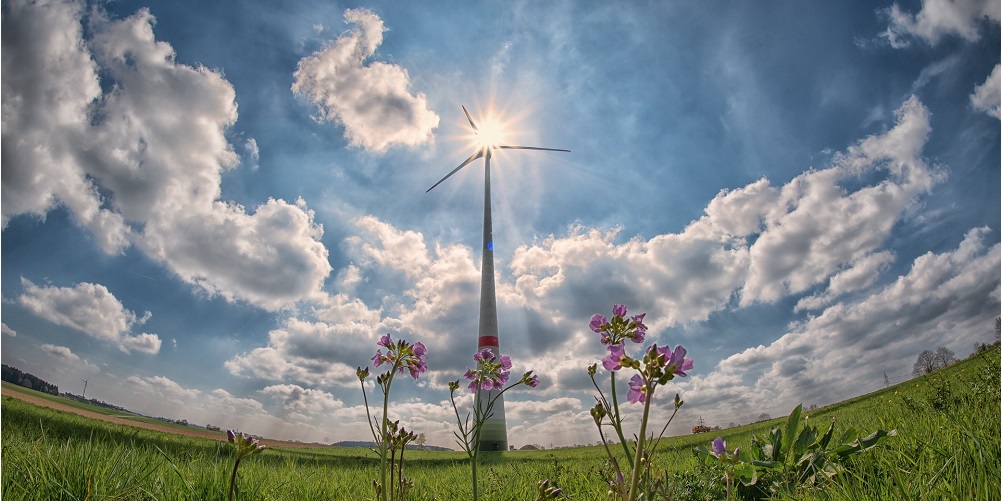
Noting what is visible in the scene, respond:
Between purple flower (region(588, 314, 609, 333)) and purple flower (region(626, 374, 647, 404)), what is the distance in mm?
399

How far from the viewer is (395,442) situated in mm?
3451

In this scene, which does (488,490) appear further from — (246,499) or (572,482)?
(246,499)

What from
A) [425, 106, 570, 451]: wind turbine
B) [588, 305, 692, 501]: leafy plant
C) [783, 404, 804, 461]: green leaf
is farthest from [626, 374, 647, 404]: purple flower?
[425, 106, 570, 451]: wind turbine

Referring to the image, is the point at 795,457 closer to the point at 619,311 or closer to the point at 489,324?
the point at 619,311

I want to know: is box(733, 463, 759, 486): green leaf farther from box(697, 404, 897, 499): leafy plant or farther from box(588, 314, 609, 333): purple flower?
box(588, 314, 609, 333): purple flower

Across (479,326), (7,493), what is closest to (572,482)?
(7,493)

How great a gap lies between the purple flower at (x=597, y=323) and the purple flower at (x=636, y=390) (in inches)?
15.7

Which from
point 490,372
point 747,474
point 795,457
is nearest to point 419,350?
point 490,372

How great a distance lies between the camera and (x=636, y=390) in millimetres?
2488

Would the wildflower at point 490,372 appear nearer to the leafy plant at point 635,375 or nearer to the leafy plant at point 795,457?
the leafy plant at point 635,375

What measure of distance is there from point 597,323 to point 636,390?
461 millimetres

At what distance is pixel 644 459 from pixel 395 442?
5.81 feet


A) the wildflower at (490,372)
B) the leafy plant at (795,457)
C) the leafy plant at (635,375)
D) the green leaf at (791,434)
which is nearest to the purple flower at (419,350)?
the wildflower at (490,372)

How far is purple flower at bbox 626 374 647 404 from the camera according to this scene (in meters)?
2.46
